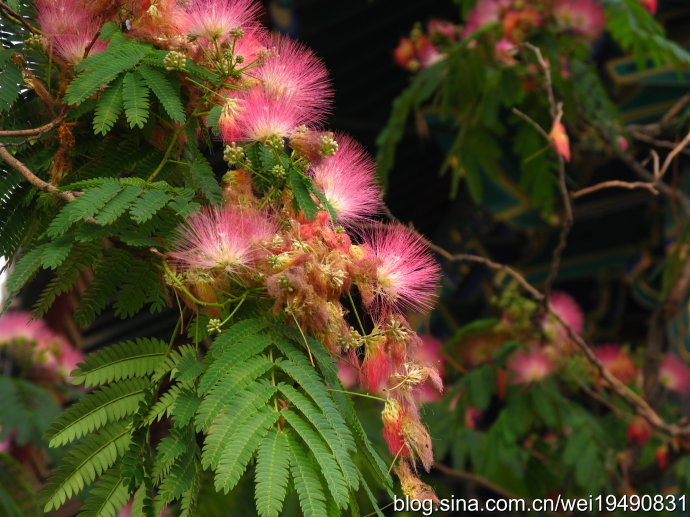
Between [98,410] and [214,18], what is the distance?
60 cm

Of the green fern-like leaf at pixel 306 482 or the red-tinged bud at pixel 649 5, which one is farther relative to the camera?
the red-tinged bud at pixel 649 5

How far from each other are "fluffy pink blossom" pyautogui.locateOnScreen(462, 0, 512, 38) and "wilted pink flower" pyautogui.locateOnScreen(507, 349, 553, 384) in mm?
1179

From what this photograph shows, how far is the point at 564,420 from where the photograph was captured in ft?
11.0

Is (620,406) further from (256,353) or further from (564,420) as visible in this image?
(256,353)

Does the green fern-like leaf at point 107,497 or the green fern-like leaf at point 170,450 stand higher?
the green fern-like leaf at point 170,450

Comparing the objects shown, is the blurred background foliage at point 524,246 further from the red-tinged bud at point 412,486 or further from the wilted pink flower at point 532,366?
the red-tinged bud at point 412,486

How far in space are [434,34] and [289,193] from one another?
233 centimetres

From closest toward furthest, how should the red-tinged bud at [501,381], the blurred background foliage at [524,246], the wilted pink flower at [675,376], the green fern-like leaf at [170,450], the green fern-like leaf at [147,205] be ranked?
the green fern-like leaf at [170,450] < the green fern-like leaf at [147,205] < the blurred background foliage at [524,246] < the red-tinged bud at [501,381] < the wilted pink flower at [675,376]

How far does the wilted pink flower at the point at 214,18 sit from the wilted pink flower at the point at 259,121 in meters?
0.12

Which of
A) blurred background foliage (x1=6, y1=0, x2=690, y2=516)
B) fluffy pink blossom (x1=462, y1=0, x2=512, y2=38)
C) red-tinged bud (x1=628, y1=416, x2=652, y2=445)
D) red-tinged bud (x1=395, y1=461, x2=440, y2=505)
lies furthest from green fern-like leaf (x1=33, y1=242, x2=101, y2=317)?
red-tinged bud (x1=628, y1=416, x2=652, y2=445)

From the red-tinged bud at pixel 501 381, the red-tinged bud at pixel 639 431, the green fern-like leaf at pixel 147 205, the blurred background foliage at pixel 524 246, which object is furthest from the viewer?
the red-tinged bud at pixel 501 381

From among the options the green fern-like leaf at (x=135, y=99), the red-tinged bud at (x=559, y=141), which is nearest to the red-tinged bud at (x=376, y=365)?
the green fern-like leaf at (x=135, y=99)

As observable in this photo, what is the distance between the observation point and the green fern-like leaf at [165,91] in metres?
1.41

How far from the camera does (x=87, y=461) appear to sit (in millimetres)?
1263
